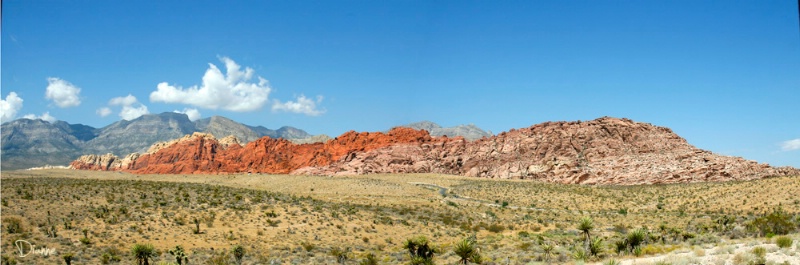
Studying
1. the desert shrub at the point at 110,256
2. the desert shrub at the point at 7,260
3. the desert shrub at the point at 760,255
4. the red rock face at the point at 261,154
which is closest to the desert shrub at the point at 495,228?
the desert shrub at the point at 760,255

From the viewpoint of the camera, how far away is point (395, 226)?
36.2 m

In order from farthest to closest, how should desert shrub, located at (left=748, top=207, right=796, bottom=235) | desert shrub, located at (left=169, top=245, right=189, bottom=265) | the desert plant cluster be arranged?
desert shrub, located at (left=748, top=207, right=796, bottom=235), desert shrub, located at (left=169, top=245, right=189, bottom=265), the desert plant cluster

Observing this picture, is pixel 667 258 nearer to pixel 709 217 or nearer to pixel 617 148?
pixel 709 217

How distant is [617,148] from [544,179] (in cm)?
1169

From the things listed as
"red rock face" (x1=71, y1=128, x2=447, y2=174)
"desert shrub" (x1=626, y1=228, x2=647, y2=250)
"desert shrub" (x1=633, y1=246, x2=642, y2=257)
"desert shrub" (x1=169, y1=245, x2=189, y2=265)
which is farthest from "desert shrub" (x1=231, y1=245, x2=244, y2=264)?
"red rock face" (x1=71, y1=128, x2=447, y2=174)

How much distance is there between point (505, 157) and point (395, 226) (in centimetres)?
A: 5653

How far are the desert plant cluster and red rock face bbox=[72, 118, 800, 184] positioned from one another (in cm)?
1282

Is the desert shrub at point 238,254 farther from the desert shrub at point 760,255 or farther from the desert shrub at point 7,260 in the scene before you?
the desert shrub at point 760,255

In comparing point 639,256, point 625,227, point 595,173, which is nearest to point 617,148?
point 595,173

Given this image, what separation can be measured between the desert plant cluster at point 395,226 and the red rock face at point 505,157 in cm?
1282

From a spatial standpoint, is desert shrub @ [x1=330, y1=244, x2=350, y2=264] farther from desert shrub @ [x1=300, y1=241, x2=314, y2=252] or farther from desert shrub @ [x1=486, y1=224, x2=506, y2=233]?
desert shrub @ [x1=486, y1=224, x2=506, y2=233]

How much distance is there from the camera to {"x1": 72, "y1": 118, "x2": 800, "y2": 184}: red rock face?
69.2 m

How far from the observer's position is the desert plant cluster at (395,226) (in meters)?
21.9

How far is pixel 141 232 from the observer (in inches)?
1131
